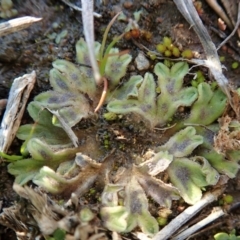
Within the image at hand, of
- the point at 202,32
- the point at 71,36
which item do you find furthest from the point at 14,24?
the point at 202,32

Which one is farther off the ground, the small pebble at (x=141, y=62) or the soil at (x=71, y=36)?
the soil at (x=71, y=36)

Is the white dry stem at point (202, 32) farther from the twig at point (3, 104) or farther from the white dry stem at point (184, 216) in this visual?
the twig at point (3, 104)

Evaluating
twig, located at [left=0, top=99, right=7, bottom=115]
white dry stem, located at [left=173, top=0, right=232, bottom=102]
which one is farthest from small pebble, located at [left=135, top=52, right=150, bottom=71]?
twig, located at [left=0, top=99, right=7, bottom=115]

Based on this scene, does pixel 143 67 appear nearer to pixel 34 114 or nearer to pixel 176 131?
pixel 176 131

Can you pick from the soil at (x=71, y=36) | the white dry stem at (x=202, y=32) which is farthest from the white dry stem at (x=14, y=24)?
the white dry stem at (x=202, y=32)

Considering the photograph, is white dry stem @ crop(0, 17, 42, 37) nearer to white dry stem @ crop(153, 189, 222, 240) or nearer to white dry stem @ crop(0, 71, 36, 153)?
white dry stem @ crop(0, 71, 36, 153)

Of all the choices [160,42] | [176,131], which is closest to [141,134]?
[176,131]
